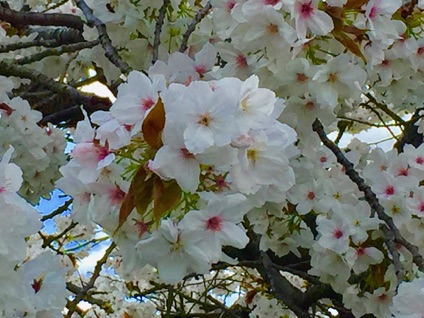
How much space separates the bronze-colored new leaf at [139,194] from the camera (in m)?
1.01

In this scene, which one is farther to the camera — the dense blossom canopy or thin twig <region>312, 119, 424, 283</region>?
thin twig <region>312, 119, 424, 283</region>

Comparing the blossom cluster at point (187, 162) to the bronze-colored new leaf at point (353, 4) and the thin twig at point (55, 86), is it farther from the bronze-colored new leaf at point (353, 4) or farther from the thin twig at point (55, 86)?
the thin twig at point (55, 86)

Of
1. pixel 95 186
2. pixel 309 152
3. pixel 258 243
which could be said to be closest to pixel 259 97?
pixel 95 186

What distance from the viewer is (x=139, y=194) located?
1.02m

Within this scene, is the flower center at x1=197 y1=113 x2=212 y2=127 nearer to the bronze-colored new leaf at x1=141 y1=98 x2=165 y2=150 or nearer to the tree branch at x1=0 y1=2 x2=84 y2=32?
the bronze-colored new leaf at x1=141 y1=98 x2=165 y2=150

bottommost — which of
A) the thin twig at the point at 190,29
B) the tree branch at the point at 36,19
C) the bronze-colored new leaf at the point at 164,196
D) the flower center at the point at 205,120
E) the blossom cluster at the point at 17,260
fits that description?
the blossom cluster at the point at 17,260

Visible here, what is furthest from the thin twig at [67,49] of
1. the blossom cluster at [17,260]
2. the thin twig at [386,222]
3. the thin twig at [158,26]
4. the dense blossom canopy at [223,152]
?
the blossom cluster at [17,260]

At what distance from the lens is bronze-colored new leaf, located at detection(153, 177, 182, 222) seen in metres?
1.00

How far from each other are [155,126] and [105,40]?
2.05 feet

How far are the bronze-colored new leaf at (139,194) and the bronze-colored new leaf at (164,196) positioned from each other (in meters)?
0.02

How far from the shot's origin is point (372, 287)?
1816 mm

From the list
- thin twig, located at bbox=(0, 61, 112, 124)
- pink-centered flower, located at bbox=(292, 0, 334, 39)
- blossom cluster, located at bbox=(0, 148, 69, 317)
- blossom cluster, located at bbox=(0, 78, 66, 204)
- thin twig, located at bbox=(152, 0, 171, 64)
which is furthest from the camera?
blossom cluster, located at bbox=(0, 78, 66, 204)

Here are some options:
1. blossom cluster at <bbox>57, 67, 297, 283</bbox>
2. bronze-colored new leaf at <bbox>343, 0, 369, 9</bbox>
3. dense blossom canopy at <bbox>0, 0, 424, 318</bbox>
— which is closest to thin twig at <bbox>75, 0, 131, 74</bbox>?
dense blossom canopy at <bbox>0, 0, 424, 318</bbox>

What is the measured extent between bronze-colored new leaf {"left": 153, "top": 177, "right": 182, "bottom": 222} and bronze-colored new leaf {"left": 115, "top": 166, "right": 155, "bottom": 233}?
17 millimetres
